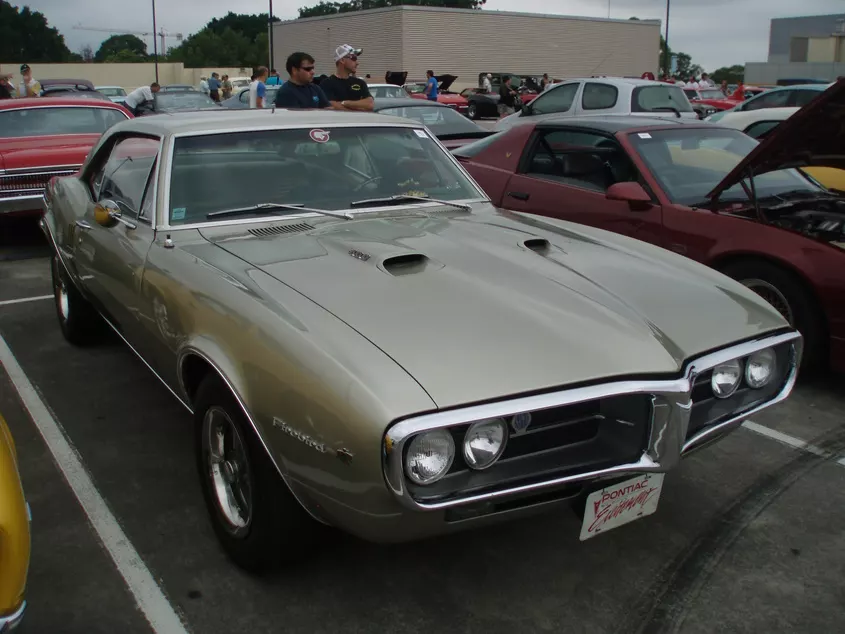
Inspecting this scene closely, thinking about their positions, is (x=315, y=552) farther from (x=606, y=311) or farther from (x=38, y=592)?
(x=606, y=311)

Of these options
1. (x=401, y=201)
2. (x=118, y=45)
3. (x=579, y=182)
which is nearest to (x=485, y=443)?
(x=401, y=201)

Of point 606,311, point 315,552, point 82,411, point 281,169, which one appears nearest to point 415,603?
point 315,552

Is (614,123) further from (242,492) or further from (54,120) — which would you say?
(54,120)

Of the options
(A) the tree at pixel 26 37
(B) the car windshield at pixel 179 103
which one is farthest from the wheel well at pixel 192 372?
(A) the tree at pixel 26 37

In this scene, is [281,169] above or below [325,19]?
below

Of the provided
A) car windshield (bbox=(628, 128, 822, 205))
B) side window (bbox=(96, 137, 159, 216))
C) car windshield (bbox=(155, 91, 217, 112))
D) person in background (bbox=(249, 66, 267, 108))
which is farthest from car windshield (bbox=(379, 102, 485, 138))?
car windshield (bbox=(155, 91, 217, 112))

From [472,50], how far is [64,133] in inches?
A: 1650

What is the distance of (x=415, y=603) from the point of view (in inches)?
106

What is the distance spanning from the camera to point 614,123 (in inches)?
231

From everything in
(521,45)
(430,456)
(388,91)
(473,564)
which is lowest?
(473,564)

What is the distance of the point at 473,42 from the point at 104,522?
156ft

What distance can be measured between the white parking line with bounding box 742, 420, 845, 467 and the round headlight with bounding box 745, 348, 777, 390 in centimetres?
114

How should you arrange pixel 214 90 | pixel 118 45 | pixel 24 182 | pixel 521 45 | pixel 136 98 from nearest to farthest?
pixel 24 182 < pixel 136 98 < pixel 214 90 < pixel 521 45 < pixel 118 45

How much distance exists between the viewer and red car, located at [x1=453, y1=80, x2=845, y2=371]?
4.40m
